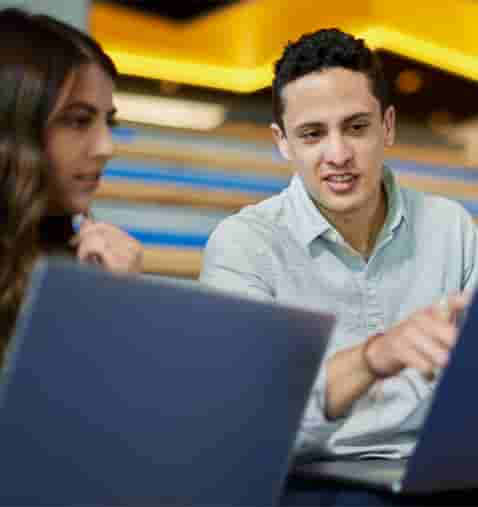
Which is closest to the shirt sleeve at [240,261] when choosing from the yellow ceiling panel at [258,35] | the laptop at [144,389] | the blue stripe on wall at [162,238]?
the laptop at [144,389]

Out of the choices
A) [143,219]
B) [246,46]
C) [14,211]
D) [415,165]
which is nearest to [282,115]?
[14,211]

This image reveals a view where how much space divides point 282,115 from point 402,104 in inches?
174

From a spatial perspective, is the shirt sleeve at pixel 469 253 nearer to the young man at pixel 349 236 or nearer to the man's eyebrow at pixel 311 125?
the young man at pixel 349 236

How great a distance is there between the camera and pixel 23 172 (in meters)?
1.08

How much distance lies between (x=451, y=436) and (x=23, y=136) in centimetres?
59

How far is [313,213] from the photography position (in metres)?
1.55

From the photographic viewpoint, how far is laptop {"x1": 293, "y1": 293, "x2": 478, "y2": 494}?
2.81 feet

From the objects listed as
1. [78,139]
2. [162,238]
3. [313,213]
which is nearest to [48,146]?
[78,139]

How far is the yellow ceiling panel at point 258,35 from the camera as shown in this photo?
542 centimetres

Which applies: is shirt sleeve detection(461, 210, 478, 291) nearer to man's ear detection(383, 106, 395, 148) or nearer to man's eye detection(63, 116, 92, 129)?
man's ear detection(383, 106, 395, 148)

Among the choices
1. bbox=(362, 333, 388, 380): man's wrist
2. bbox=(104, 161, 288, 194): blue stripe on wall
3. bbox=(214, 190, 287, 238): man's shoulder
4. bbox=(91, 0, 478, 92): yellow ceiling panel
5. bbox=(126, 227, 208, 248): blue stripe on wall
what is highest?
bbox=(91, 0, 478, 92): yellow ceiling panel

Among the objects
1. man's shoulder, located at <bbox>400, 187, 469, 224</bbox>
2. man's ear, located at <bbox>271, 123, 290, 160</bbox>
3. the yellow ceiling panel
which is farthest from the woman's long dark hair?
the yellow ceiling panel

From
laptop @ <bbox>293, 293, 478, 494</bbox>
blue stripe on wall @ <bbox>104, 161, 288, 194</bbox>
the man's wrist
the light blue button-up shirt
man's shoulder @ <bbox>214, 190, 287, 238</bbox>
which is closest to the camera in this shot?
laptop @ <bbox>293, 293, 478, 494</bbox>

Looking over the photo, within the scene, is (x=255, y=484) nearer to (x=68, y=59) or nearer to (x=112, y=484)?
(x=112, y=484)
